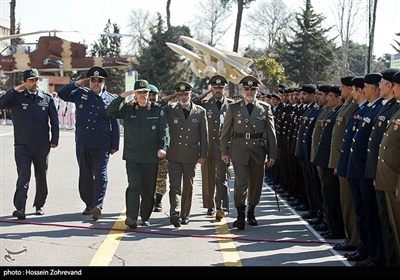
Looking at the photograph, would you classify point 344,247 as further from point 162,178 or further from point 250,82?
point 162,178

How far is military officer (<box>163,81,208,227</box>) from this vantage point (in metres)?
10.2

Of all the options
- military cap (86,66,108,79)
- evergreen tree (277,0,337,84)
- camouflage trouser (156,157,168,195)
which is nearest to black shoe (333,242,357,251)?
camouflage trouser (156,157,168,195)

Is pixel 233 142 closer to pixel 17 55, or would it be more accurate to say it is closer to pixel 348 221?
pixel 348 221

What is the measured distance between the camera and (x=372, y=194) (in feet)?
24.8

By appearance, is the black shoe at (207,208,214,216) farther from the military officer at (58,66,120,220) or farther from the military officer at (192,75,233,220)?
the military officer at (58,66,120,220)

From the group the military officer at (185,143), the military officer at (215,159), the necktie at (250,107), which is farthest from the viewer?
the military officer at (215,159)

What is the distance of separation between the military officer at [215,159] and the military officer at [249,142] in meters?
0.87

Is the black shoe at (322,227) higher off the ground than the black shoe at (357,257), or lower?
lower

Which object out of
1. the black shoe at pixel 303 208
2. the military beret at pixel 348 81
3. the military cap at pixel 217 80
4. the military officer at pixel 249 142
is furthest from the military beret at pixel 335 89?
the black shoe at pixel 303 208

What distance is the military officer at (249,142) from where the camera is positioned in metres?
10.0

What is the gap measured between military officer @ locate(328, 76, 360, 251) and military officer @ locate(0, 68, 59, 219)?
4325 millimetres

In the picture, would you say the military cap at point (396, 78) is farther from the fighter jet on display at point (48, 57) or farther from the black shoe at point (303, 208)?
the fighter jet on display at point (48, 57)

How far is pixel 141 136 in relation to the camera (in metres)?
9.70
